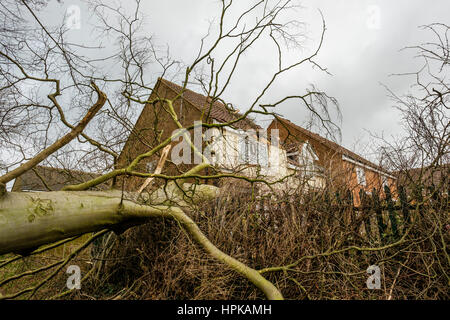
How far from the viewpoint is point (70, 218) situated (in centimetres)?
270

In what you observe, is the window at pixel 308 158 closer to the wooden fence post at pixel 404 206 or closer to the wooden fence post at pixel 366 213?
the wooden fence post at pixel 366 213

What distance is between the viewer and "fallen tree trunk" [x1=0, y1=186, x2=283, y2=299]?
231 cm

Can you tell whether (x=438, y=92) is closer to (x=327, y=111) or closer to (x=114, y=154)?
(x=327, y=111)

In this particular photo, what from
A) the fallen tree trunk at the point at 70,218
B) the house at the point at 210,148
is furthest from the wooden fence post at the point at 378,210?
the fallen tree trunk at the point at 70,218

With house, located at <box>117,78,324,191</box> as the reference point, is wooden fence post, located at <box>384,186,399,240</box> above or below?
below

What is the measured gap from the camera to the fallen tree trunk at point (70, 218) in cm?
231

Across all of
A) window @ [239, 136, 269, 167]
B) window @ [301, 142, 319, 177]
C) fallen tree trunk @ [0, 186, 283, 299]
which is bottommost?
fallen tree trunk @ [0, 186, 283, 299]

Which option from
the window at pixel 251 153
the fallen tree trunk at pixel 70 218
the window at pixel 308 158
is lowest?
the fallen tree trunk at pixel 70 218

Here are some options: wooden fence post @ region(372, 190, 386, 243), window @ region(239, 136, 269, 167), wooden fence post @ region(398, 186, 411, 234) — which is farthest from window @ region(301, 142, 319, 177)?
wooden fence post @ region(398, 186, 411, 234)

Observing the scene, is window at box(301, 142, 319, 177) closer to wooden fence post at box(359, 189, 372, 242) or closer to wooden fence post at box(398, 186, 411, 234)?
wooden fence post at box(359, 189, 372, 242)

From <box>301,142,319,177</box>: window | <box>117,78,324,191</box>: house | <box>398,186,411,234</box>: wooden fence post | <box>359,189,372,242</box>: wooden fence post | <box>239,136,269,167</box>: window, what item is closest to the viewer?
<box>398,186,411,234</box>: wooden fence post

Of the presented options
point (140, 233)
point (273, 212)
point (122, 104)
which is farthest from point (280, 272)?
point (122, 104)

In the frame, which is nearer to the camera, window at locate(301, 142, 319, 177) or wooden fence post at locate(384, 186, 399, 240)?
wooden fence post at locate(384, 186, 399, 240)

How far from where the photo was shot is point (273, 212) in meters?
3.82
